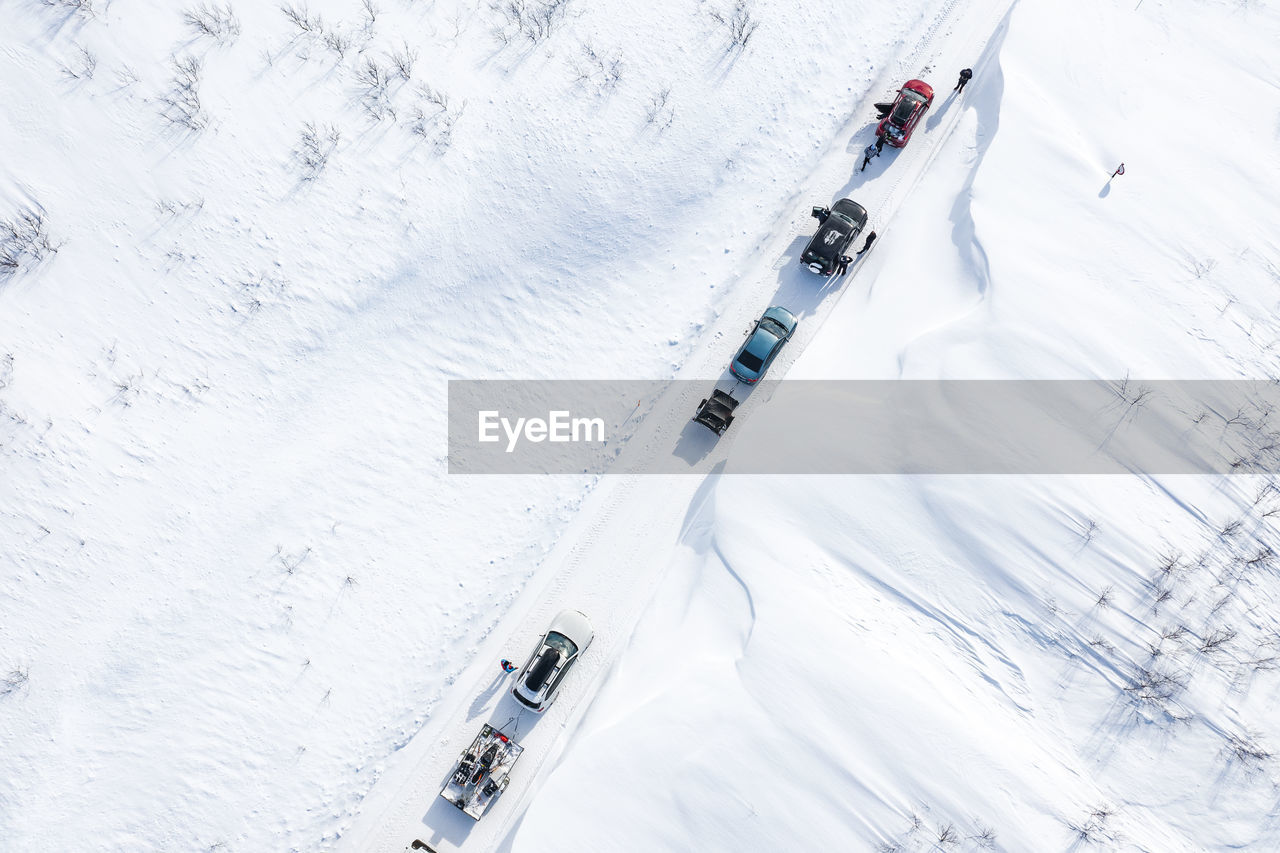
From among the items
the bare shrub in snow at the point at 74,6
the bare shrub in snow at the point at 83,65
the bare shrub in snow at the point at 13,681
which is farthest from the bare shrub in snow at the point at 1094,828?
the bare shrub in snow at the point at 74,6

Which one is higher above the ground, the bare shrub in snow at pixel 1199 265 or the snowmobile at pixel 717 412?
the bare shrub in snow at pixel 1199 265

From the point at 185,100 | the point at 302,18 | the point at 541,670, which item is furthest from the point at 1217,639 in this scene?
the point at 185,100

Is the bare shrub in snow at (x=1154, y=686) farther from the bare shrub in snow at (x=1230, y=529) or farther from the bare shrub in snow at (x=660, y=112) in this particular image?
the bare shrub in snow at (x=660, y=112)

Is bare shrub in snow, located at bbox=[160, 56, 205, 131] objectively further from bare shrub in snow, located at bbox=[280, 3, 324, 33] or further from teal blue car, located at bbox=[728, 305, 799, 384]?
teal blue car, located at bbox=[728, 305, 799, 384]

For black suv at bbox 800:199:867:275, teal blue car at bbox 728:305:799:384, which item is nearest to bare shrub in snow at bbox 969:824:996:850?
teal blue car at bbox 728:305:799:384

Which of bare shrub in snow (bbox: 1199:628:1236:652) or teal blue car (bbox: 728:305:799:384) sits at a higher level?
teal blue car (bbox: 728:305:799:384)
